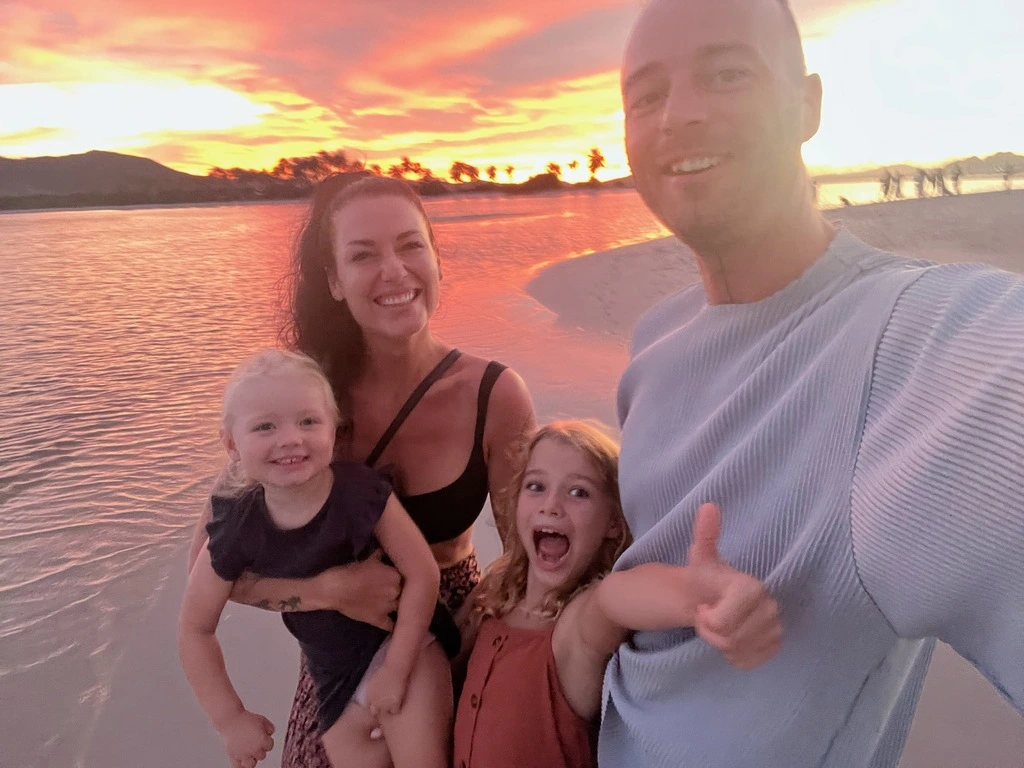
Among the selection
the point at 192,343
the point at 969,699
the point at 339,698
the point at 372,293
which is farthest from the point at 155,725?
the point at 192,343

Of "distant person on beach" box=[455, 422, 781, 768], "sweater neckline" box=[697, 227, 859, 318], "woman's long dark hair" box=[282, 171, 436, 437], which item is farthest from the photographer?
"woman's long dark hair" box=[282, 171, 436, 437]

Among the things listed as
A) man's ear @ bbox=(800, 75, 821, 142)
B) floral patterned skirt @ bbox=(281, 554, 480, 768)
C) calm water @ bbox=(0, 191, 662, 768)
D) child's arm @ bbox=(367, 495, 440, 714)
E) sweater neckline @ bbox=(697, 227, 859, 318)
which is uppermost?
man's ear @ bbox=(800, 75, 821, 142)

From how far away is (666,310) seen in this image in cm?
168

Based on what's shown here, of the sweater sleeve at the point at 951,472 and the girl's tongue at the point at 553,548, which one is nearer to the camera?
the sweater sleeve at the point at 951,472

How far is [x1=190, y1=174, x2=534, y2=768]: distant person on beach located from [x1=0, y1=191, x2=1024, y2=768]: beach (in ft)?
3.41

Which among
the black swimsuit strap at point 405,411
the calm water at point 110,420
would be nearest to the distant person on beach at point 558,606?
the black swimsuit strap at point 405,411

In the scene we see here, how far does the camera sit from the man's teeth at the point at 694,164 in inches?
47.6

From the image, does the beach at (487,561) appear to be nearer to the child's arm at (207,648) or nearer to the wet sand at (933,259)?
the wet sand at (933,259)

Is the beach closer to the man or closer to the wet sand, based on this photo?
the wet sand

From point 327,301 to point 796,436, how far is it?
1.65 meters

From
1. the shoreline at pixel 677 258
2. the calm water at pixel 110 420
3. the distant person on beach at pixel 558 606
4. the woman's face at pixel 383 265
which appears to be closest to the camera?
the distant person on beach at pixel 558 606

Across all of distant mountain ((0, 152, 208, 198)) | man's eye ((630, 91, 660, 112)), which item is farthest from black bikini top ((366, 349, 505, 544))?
distant mountain ((0, 152, 208, 198))

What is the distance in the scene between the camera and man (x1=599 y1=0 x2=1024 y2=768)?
845 millimetres

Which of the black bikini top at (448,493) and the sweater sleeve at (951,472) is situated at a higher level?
the sweater sleeve at (951,472)
